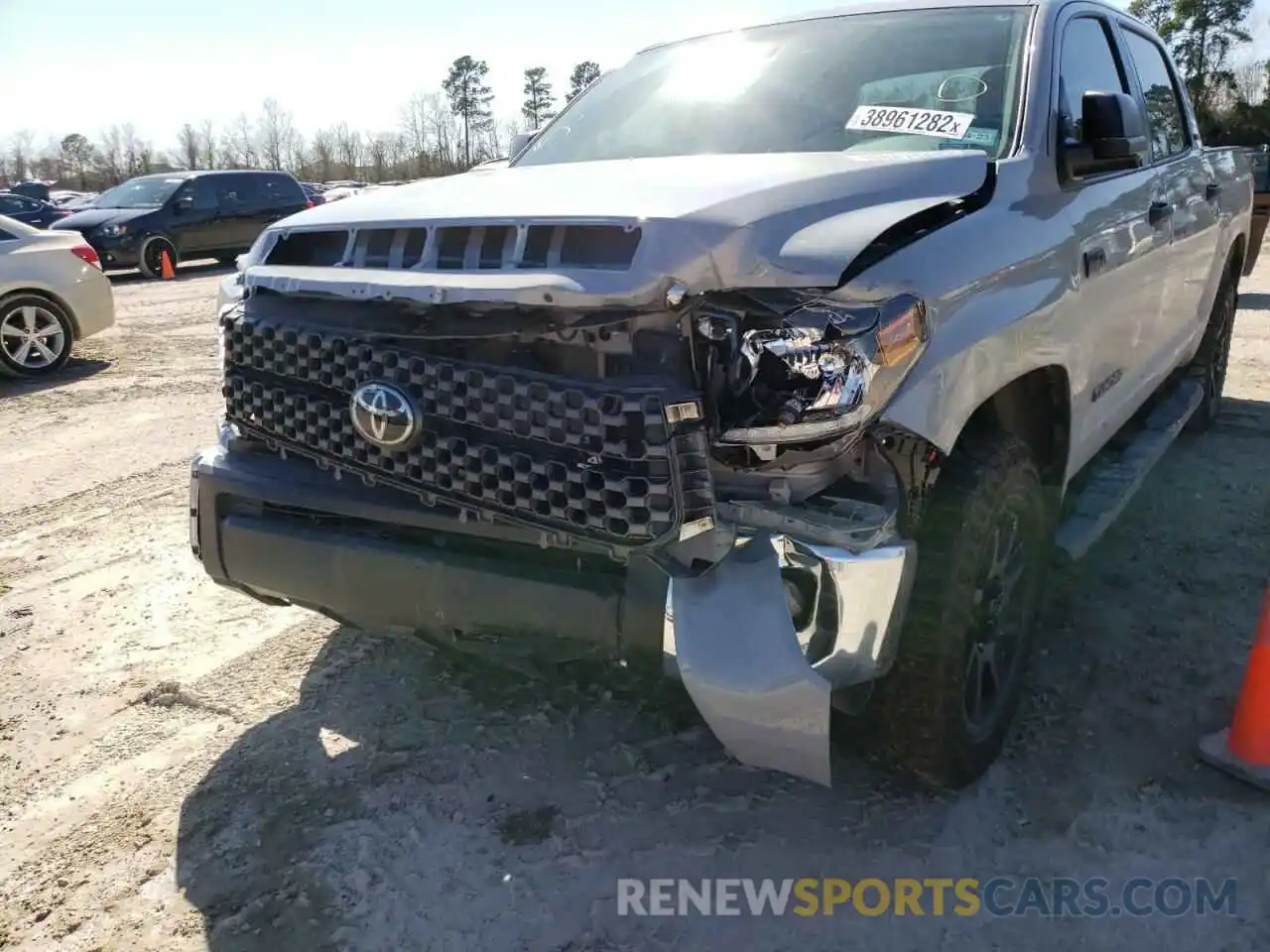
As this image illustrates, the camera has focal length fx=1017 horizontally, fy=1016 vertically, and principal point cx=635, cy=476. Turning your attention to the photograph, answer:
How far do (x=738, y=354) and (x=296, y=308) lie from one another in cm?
120

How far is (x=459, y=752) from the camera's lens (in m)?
2.94

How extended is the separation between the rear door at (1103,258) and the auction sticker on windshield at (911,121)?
1.13 feet

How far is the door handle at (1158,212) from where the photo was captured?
363 cm

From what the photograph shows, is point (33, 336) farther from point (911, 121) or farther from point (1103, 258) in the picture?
point (1103, 258)

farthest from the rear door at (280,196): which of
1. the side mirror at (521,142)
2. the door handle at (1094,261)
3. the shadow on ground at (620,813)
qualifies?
the door handle at (1094,261)

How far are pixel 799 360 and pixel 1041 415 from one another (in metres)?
1.31

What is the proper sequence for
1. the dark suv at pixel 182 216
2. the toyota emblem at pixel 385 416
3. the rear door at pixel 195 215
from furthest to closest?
the rear door at pixel 195 215, the dark suv at pixel 182 216, the toyota emblem at pixel 385 416

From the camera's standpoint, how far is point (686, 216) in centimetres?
205

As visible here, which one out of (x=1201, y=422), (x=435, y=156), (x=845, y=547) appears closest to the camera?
(x=845, y=547)

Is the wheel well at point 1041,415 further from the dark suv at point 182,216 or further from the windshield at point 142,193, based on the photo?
the windshield at point 142,193

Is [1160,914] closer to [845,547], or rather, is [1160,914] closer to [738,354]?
[845,547]

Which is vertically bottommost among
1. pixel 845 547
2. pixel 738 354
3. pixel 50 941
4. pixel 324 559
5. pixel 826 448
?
pixel 50 941

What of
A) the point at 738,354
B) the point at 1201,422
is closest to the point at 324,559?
the point at 738,354

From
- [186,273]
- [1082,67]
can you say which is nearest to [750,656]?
[1082,67]
